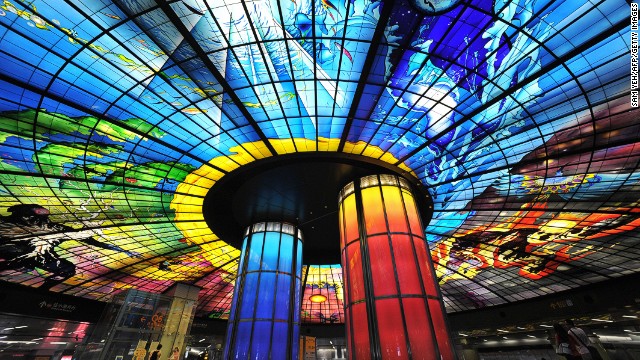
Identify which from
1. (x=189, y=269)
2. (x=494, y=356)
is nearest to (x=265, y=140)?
(x=189, y=269)

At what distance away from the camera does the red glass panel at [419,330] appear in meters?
12.0

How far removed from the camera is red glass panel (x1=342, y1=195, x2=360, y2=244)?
16.6 metres

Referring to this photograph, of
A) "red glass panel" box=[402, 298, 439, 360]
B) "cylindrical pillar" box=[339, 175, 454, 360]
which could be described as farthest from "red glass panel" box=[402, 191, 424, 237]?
"red glass panel" box=[402, 298, 439, 360]

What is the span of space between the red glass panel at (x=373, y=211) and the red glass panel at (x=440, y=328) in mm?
4307

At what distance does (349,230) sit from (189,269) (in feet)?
79.0

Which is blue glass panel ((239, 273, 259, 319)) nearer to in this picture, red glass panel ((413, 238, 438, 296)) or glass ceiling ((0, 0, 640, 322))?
glass ceiling ((0, 0, 640, 322))

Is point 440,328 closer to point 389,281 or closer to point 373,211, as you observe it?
point 389,281

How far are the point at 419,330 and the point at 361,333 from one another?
2.76 metres

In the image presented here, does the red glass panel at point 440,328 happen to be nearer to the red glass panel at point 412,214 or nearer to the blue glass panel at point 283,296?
the red glass panel at point 412,214

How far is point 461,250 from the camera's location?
94.1ft

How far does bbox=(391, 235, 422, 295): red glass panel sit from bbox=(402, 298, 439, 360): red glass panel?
56 centimetres

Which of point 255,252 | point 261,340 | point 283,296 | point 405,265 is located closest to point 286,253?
point 255,252

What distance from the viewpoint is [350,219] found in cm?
1744

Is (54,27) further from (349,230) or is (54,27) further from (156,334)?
(156,334)
